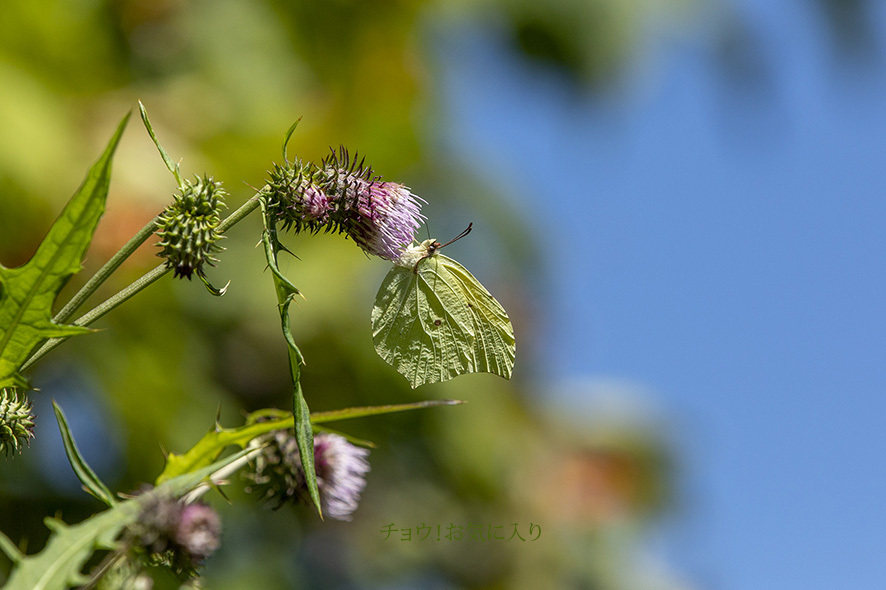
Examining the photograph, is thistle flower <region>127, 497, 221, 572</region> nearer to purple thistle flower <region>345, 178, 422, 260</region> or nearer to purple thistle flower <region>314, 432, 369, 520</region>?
purple thistle flower <region>314, 432, 369, 520</region>

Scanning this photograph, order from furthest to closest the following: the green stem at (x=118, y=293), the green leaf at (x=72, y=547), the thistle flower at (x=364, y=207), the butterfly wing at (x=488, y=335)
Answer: the butterfly wing at (x=488, y=335) → the thistle flower at (x=364, y=207) → the green stem at (x=118, y=293) → the green leaf at (x=72, y=547)

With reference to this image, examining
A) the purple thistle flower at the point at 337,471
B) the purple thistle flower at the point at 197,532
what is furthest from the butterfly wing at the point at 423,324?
the purple thistle flower at the point at 197,532

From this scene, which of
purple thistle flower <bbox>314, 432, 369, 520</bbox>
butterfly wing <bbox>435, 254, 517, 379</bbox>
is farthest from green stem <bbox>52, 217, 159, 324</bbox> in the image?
butterfly wing <bbox>435, 254, 517, 379</bbox>

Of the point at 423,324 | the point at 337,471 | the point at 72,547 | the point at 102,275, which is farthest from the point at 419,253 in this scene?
the point at 72,547

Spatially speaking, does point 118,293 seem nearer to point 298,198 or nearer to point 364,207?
point 298,198

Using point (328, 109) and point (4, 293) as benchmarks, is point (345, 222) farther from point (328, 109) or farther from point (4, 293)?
point (328, 109)

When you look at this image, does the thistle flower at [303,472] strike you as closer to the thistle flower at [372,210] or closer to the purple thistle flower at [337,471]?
the purple thistle flower at [337,471]
